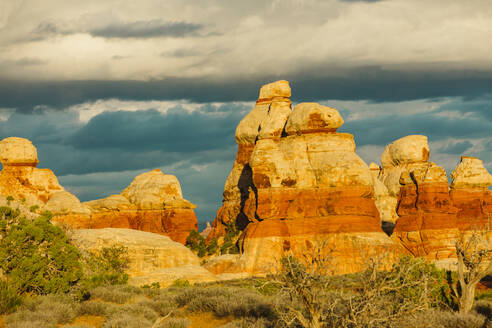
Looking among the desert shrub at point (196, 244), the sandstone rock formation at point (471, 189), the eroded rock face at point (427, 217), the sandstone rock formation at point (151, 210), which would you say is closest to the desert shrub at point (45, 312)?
the desert shrub at point (196, 244)

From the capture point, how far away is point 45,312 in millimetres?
26047

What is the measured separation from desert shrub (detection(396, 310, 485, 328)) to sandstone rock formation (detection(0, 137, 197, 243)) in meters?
56.5

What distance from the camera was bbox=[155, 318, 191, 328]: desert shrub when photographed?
1041 inches

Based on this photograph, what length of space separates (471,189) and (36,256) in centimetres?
7223

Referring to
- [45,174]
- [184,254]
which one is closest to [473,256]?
[184,254]

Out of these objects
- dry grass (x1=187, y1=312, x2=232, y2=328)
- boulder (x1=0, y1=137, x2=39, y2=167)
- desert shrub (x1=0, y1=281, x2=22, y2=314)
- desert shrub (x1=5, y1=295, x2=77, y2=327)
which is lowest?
dry grass (x1=187, y1=312, x2=232, y2=328)

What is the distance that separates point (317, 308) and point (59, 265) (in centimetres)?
1453

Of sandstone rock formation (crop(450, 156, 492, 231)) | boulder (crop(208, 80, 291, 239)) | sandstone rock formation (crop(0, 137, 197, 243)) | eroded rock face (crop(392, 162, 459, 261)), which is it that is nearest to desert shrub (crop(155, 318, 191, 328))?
boulder (crop(208, 80, 291, 239))

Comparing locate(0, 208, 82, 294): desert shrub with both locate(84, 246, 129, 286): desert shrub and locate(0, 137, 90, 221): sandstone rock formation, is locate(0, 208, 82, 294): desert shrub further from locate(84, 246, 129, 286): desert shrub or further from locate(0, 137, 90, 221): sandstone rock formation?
locate(0, 137, 90, 221): sandstone rock formation

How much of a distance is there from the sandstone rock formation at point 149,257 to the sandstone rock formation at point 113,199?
25.6 metres

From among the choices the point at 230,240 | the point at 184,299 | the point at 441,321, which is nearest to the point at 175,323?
the point at 184,299

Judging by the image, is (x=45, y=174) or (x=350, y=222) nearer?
(x=350, y=222)

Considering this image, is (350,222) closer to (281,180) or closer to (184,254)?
(281,180)

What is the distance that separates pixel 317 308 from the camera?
21453 millimetres
